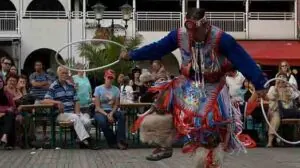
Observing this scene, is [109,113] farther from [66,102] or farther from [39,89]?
[39,89]

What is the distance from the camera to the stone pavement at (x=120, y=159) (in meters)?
10.5

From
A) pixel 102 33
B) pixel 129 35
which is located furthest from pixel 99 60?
pixel 129 35

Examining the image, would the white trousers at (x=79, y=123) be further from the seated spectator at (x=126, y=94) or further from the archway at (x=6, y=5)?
the archway at (x=6, y=5)

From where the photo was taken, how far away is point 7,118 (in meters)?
13.7

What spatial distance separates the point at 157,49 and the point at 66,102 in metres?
7.47

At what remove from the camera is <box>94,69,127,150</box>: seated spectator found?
45.1 ft

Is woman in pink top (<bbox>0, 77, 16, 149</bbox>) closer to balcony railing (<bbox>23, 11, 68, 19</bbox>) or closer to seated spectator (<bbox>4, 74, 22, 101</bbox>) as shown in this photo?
seated spectator (<bbox>4, 74, 22, 101</bbox>)

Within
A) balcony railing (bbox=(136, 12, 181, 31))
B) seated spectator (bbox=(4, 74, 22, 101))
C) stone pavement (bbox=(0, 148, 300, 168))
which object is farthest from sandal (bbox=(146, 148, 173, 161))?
balcony railing (bbox=(136, 12, 181, 31))

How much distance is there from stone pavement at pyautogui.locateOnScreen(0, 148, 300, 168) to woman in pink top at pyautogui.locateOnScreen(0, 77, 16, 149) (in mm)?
600

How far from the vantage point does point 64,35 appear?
35.2m

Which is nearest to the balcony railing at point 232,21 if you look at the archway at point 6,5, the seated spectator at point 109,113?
the archway at point 6,5

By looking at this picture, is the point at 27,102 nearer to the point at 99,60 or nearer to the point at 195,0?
the point at 99,60

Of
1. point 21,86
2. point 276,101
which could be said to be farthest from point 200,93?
point 21,86

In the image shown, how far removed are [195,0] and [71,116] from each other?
83.0 feet
